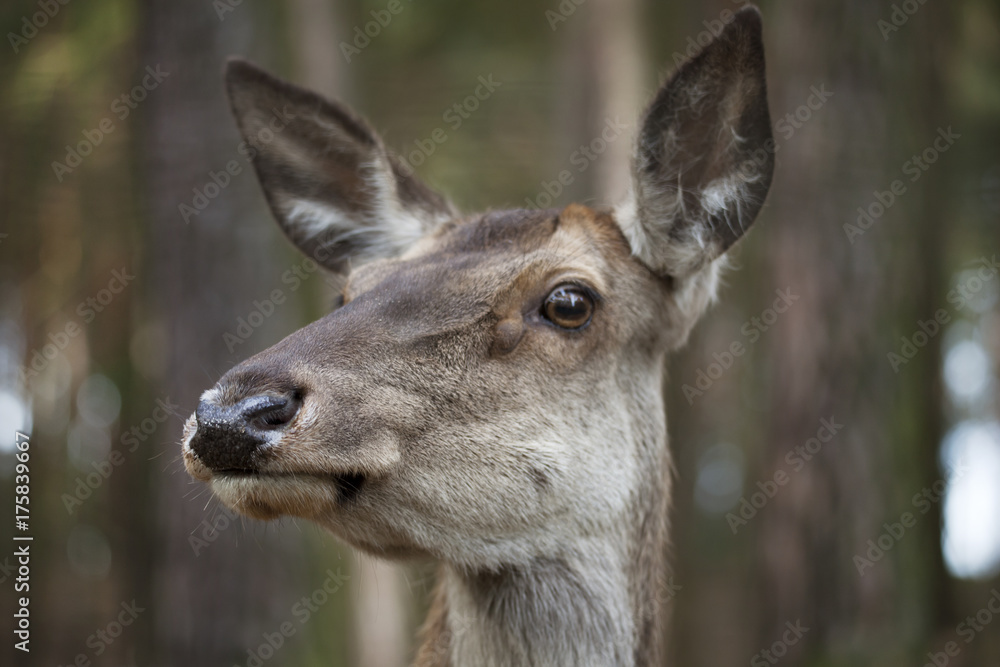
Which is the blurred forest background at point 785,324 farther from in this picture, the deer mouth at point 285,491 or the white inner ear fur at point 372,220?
the deer mouth at point 285,491

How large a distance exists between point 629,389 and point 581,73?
368 inches

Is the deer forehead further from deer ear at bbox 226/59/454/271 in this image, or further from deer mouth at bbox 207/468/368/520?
deer mouth at bbox 207/468/368/520

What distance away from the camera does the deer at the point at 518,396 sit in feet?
9.59

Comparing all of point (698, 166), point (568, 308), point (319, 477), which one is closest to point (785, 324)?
point (698, 166)

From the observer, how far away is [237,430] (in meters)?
2.69

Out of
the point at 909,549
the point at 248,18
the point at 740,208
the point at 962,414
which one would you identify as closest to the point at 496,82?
the point at 248,18

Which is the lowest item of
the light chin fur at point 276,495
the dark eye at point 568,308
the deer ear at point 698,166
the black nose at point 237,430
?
the light chin fur at point 276,495

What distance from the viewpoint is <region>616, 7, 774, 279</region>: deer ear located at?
385cm

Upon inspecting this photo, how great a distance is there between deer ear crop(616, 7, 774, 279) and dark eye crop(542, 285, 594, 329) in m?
0.51

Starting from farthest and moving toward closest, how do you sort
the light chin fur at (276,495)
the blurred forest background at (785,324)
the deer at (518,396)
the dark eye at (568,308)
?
the blurred forest background at (785,324) < the dark eye at (568,308) < the deer at (518,396) < the light chin fur at (276,495)

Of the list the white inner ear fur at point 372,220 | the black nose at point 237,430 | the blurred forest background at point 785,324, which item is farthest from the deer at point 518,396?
the blurred forest background at point 785,324

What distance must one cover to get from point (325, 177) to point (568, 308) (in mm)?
2003

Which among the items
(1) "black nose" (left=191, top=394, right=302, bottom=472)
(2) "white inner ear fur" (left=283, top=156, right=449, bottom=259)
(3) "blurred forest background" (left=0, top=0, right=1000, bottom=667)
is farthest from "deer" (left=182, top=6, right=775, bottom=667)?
(3) "blurred forest background" (left=0, top=0, right=1000, bottom=667)

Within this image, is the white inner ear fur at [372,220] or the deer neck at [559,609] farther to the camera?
the white inner ear fur at [372,220]
